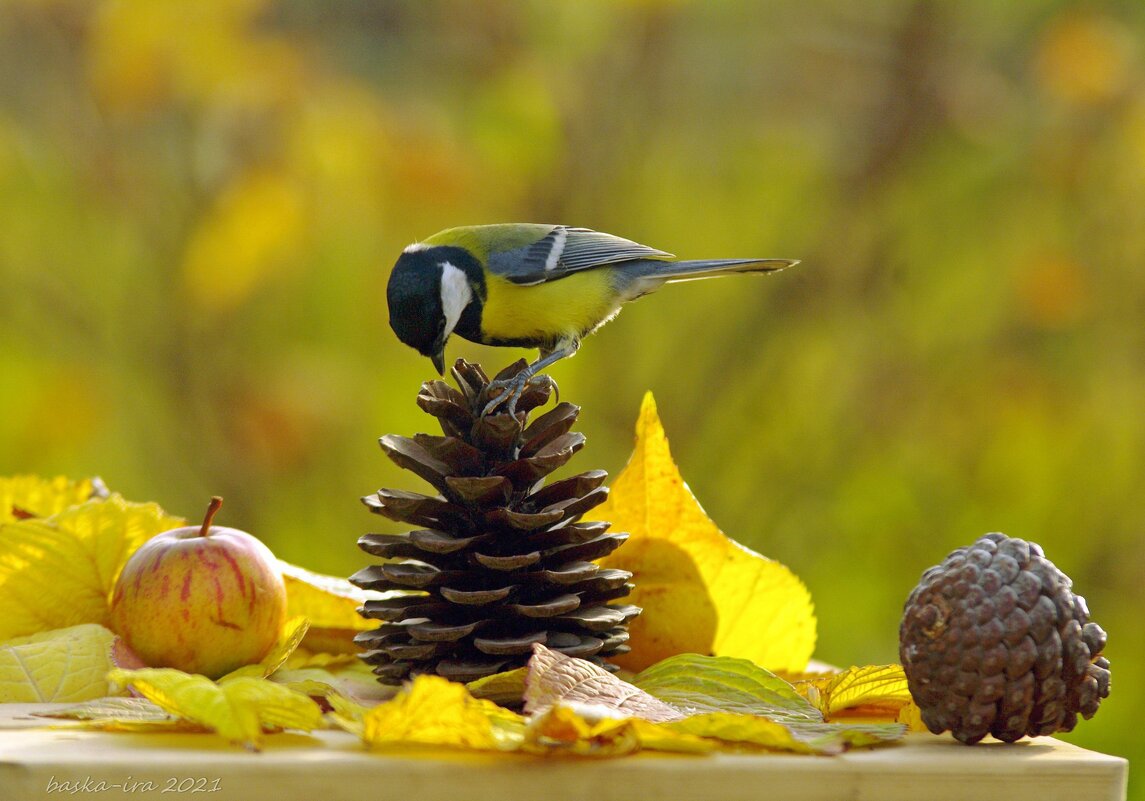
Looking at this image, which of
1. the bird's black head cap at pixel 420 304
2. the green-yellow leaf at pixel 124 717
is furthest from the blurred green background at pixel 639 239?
the green-yellow leaf at pixel 124 717

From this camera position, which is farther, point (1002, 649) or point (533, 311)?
point (533, 311)

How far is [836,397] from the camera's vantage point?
2869 mm

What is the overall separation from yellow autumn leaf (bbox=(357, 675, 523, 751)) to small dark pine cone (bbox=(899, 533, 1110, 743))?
0.26 m

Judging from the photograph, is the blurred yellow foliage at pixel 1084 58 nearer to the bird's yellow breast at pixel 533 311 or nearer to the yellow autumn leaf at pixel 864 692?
the bird's yellow breast at pixel 533 311

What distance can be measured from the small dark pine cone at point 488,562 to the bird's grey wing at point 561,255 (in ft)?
1.97

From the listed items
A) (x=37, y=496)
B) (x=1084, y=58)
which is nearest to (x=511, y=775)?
(x=37, y=496)

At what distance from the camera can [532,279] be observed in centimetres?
155

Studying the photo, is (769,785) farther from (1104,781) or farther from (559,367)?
(559,367)

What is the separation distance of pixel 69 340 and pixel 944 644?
2.67 metres

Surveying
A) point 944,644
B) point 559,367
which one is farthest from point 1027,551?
point 559,367

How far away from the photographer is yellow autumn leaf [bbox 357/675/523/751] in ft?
2.23

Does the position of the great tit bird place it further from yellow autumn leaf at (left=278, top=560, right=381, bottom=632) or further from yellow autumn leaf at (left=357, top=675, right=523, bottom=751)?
yellow autumn leaf at (left=357, top=675, right=523, bottom=751)

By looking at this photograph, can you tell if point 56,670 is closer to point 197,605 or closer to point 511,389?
point 197,605

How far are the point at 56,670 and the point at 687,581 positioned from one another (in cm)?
49
